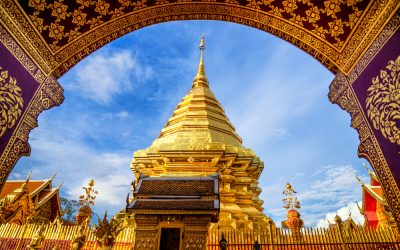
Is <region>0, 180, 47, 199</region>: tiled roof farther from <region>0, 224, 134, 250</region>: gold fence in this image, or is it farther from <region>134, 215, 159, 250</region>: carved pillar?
<region>134, 215, 159, 250</region>: carved pillar

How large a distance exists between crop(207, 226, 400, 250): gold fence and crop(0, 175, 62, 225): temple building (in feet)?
31.7

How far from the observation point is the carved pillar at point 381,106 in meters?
3.28

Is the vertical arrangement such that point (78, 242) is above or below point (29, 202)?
below

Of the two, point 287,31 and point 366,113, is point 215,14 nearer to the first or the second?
point 287,31

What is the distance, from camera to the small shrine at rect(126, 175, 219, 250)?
21.3 ft

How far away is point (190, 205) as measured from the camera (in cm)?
678

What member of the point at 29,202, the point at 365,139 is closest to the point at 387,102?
the point at 365,139

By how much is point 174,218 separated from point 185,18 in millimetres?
4946

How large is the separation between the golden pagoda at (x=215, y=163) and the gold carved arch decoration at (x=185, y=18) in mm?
7027

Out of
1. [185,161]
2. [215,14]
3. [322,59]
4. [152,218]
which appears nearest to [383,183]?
[322,59]

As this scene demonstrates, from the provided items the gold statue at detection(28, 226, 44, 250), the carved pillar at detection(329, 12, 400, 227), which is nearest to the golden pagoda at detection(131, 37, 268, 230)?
the gold statue at detection(28, 226, 44, 250)

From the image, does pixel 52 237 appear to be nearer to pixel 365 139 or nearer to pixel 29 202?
pixel 29 202

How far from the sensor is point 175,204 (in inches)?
272

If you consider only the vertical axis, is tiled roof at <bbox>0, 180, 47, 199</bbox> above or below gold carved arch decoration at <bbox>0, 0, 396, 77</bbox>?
above
